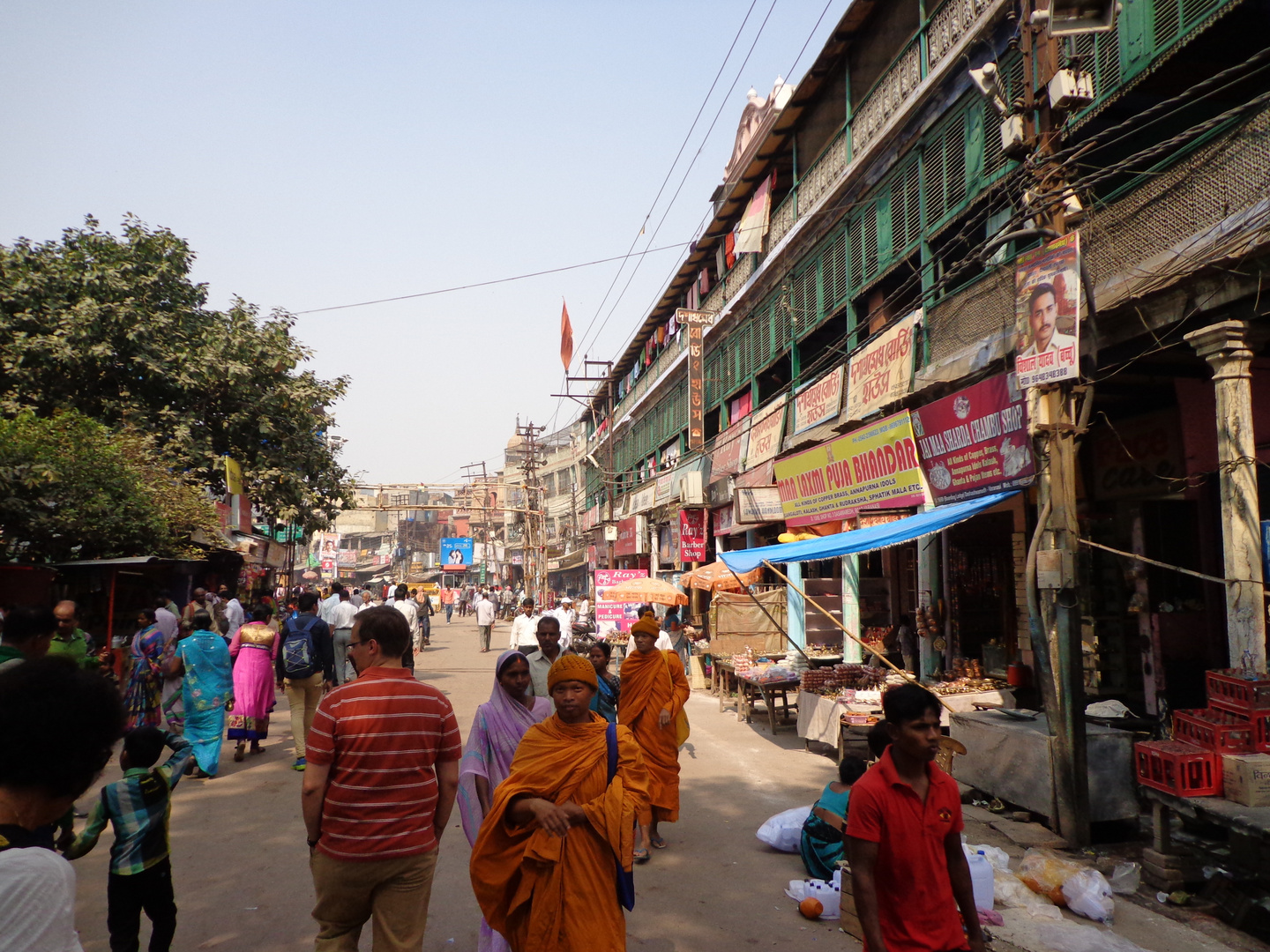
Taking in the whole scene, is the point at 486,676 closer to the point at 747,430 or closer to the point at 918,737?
the point at 747,430

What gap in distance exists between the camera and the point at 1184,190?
698cm

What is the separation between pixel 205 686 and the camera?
7.88m

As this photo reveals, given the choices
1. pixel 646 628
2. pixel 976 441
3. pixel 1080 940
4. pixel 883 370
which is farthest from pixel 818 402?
pixel 1080 940

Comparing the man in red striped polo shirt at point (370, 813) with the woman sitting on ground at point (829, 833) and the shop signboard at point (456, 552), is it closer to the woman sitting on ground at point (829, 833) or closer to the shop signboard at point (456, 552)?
the woman sitting on ground at point (829, 833)

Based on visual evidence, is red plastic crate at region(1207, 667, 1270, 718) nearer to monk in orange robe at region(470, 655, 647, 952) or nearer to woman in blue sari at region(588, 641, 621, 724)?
woman in blue sari at region(588, 641, 621, 724)

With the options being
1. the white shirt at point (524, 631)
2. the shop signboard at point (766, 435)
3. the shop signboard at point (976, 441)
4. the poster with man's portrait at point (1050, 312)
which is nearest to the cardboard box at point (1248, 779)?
the poster with man's portrait at point (1050, 312)

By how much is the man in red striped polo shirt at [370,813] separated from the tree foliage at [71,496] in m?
11.5

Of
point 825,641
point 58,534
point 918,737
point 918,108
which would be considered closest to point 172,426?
point 58,534

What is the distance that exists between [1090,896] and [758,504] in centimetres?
1140

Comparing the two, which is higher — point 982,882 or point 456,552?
point 456,552

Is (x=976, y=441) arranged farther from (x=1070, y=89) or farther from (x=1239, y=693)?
(x=1239, y=693)

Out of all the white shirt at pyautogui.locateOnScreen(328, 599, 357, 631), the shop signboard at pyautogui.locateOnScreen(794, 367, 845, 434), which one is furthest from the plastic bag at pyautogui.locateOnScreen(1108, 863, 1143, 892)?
the shop signboard at pyautogui.locateOnScreen(794, 367, 845, 434)

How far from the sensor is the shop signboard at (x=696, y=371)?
68.4 ft

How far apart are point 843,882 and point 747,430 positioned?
44.5ft
